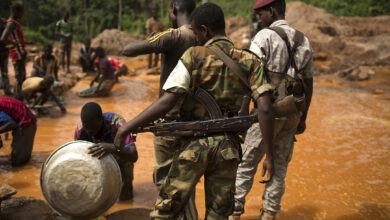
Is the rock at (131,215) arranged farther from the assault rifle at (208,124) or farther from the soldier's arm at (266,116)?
the soldier's arm at (266,116)

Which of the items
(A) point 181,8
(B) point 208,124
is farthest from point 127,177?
(A) point 181,8

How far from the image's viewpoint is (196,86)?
2.03 meters

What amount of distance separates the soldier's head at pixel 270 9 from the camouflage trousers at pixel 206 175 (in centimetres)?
123

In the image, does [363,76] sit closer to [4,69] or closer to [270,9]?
[270,9]

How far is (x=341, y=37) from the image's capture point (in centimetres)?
1623

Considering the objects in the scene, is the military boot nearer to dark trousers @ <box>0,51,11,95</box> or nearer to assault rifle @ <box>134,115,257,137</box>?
assault rifle @ <box>134,115,257,137</box>

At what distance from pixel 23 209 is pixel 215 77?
2285 mm

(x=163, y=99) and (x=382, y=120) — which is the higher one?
(x=163, y=99)

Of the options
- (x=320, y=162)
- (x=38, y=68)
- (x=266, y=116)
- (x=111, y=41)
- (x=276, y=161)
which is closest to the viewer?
(x=266, y=116)

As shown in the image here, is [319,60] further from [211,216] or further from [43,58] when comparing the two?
[211,216]

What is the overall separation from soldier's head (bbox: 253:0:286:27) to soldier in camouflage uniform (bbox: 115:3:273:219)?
84cm

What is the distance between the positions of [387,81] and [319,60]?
163 inches

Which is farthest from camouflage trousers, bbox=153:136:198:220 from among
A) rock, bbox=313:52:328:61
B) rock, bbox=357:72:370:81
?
rock, bbox=313:52:328:61

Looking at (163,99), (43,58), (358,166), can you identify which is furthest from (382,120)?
(43,58)
